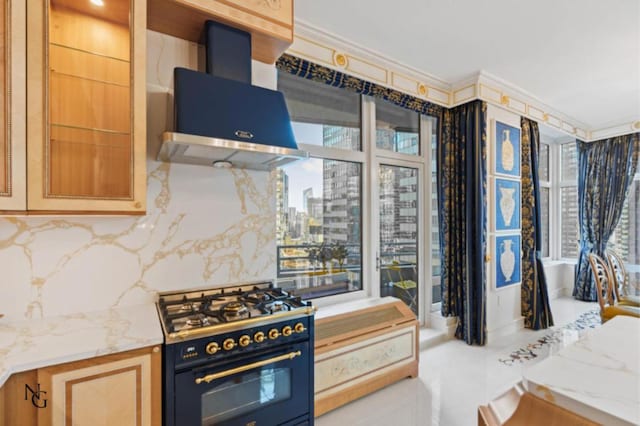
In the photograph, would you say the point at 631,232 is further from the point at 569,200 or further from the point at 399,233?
the point at 399,233

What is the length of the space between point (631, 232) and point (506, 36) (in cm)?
418

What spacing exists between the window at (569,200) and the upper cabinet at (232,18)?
18.0ft

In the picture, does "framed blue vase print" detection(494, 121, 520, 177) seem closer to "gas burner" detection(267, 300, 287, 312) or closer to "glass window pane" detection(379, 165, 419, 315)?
"glass window pane" detection(379, 165, 419, 315)

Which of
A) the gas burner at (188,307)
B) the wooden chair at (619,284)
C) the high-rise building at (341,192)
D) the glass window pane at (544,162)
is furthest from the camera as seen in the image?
the glass window pane at (544,162)

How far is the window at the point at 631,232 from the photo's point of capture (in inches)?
183

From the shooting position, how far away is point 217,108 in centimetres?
163

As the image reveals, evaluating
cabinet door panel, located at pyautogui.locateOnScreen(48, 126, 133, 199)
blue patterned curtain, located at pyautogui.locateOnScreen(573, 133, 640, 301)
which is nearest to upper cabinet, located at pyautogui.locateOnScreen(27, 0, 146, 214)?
cabinet door panel, located at pyautogui.locateOnScreen(48, 126, 133, 199)

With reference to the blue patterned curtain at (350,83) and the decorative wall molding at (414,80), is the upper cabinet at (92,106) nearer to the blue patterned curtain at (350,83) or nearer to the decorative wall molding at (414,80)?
the blue patterned curtain at (350,83)

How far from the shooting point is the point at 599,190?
15.7 feet

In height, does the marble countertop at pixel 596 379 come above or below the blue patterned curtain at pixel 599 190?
below

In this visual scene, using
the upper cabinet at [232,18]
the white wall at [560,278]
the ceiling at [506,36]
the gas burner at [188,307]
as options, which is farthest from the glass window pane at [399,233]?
the white wall at [560,278]

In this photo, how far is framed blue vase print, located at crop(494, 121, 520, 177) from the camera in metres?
3.47

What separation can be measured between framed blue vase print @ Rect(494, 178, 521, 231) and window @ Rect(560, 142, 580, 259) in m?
2.37

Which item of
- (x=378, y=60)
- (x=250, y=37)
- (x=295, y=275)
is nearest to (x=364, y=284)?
(x=295, y=275)
